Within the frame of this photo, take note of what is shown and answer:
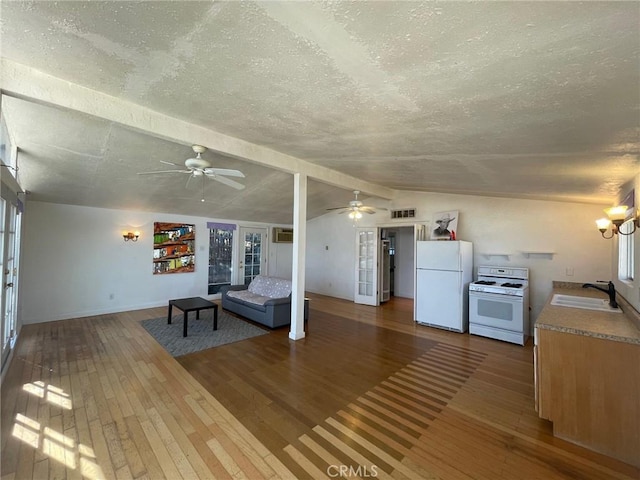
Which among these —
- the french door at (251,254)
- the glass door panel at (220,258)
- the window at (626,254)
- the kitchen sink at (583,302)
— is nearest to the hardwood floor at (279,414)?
the kitchen sink at (583,302)

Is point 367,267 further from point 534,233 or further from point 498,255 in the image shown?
point 534,233

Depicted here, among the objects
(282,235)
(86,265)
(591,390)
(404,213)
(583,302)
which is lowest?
(591,390)

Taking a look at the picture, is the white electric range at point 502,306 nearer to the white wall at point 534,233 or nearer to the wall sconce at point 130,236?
the white wall at point 534,233

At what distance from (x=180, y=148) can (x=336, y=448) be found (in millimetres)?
3818

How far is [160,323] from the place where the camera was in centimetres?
503

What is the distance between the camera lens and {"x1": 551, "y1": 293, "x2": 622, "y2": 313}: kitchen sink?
2860 millimetres

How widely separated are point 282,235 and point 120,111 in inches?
260

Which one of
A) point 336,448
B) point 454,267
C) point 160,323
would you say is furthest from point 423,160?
point 160,323

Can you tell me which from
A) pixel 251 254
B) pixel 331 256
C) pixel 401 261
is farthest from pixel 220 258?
pixel 401 261

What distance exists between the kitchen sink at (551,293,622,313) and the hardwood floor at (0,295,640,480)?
3.02 ft

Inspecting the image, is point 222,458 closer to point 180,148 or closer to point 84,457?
point 84,457

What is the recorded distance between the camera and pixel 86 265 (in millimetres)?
5473

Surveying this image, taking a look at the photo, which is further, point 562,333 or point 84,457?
point 562,333

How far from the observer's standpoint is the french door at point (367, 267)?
681 cm
